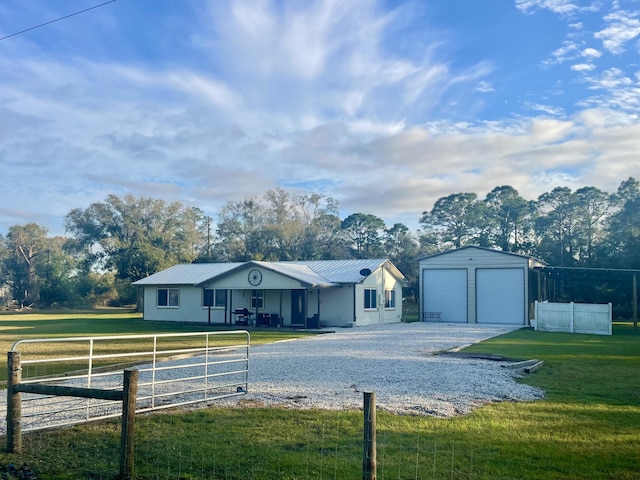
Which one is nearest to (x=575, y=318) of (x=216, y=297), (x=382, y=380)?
(x=382, y=380)

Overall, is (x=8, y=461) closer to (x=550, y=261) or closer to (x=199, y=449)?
(x=199, y=449)

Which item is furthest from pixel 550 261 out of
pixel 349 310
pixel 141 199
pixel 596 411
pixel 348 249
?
pixel 596 411

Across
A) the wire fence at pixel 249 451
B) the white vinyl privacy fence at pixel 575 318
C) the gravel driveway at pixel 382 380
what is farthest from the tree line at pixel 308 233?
the wire fence at pixel 249 451

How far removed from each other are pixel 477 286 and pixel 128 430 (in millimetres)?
29211

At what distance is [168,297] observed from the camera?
34781mm

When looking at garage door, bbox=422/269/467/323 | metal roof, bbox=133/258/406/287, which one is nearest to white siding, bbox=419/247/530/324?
garage door, bbox=422/269/467/323

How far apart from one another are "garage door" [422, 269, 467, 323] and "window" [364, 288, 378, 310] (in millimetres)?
4056

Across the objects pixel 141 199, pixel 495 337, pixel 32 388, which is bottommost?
pixel 495 337

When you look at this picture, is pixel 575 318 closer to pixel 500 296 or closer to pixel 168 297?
pixel 500 296

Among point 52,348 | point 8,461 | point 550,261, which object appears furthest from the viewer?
point 550,261

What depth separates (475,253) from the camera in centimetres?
3266

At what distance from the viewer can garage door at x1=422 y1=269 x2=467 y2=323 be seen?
1305 inches

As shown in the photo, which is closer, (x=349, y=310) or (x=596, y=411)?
(x=596, y=411)

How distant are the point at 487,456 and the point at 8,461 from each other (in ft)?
15.7
